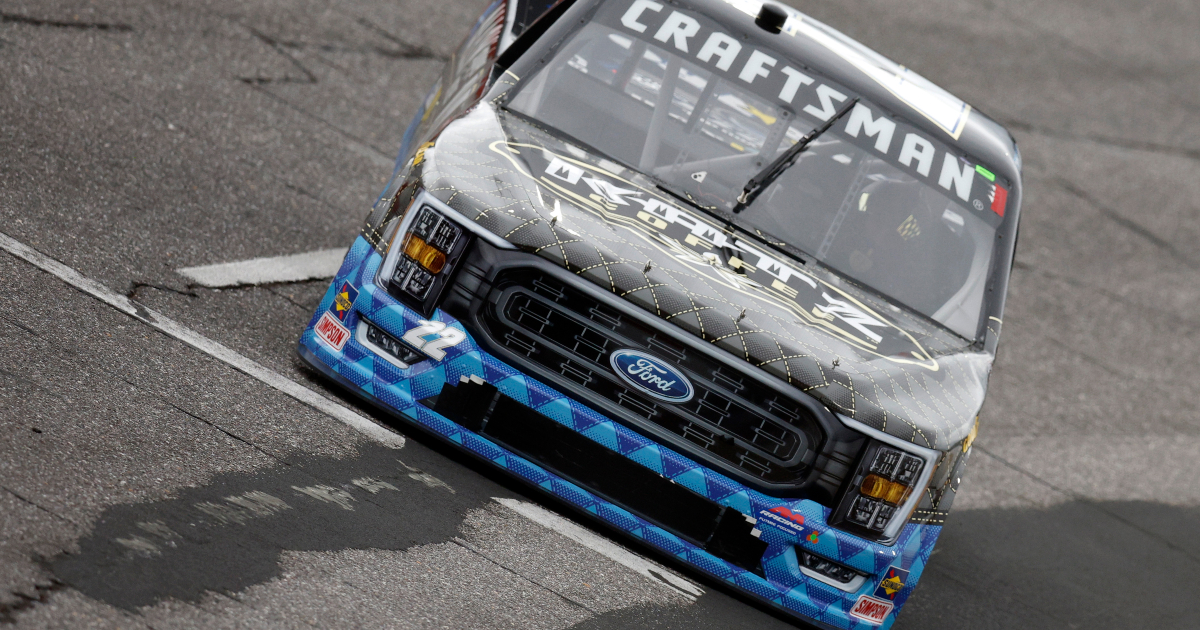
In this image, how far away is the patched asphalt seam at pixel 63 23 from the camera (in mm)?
6871

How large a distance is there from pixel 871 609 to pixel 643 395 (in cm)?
116

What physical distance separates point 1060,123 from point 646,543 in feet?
35.5

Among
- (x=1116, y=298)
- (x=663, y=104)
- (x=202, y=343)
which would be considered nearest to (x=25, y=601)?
(x=202, y=343)

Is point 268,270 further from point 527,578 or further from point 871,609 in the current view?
point 871,609

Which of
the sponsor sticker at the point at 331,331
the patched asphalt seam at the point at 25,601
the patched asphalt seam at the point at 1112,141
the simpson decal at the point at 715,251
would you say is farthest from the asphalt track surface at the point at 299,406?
the patched asphalt seam at the point at 1112,141

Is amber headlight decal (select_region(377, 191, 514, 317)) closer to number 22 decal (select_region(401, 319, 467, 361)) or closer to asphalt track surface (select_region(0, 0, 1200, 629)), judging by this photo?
number 22 decal (select_region(401, 319, 467, 361))

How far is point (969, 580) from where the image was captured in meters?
5.53

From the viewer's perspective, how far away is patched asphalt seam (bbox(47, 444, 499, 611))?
3.23 meters

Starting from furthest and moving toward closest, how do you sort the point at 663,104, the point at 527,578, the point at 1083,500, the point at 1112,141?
the point at 1112,141 < the point at 1083,500 < the point at 663,104 < the point at 527,578

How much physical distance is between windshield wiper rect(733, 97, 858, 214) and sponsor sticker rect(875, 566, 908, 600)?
1477mm

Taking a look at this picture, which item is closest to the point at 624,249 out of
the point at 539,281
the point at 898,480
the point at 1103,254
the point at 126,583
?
the point at 539,281

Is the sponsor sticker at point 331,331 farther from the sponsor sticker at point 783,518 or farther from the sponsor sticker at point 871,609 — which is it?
the sponsor sticker at point 871,609

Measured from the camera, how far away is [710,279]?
4184 mm

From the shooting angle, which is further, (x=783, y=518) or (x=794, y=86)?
(x=794, y=86)
